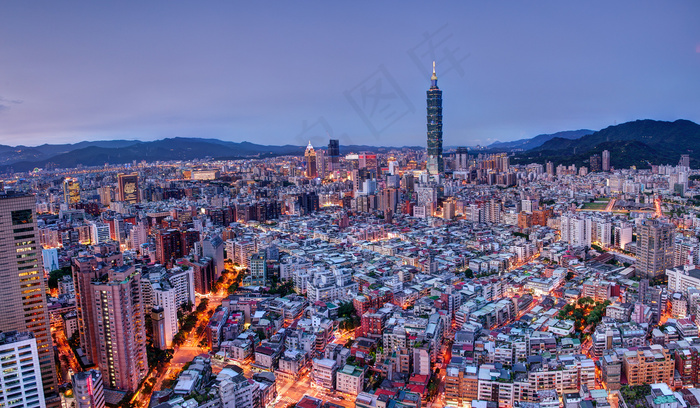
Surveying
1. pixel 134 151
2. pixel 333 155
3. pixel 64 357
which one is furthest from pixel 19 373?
pixel 134 151

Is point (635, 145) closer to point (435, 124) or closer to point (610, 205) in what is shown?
point (435, 124)

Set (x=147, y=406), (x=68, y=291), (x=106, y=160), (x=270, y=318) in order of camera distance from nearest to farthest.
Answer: (x=147, y=406)
(x=270, y=318)
(x=68, y=291)
(x=106, y=160)

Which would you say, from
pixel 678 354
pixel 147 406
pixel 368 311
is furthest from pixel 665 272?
pixel 147 406

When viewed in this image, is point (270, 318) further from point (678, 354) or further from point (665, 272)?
point (665, 272)

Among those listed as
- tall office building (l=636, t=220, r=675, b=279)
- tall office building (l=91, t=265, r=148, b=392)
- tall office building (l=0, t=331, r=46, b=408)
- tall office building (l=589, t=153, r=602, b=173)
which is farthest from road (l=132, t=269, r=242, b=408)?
tall office building (l=589, t=153, r=602, b=173)

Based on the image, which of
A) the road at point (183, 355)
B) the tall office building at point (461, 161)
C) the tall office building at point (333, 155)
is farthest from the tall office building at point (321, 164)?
the road at point (183, 355)

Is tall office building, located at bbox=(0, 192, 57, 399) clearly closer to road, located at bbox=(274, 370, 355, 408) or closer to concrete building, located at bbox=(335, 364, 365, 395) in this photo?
road, located at bbox=(274, 370, 355, 408)
